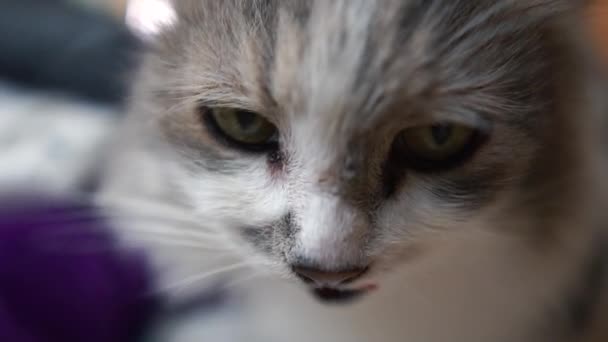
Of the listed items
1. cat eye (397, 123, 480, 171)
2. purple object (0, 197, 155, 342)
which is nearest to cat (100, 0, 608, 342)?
cat eye (397, 123, 480, 171)

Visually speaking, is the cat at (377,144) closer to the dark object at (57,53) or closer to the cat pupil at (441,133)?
the cat pupil at (441,133)

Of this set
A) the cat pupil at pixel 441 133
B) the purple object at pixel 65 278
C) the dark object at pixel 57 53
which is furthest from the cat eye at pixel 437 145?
the dark object at pixel 57 53

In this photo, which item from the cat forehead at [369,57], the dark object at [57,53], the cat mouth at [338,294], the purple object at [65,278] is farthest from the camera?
the dark object at [57,53]

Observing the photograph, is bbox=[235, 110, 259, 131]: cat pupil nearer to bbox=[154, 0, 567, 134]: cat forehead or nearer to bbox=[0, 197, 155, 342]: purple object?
bbox=[154, 0, 567, 134]: cat forehead

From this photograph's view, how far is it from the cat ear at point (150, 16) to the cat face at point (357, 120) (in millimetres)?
18

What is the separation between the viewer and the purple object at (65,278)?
1090 mm

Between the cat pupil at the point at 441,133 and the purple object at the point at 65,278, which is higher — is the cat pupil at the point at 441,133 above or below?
below

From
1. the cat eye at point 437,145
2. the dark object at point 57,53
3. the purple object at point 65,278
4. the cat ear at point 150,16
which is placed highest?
the dark object at point 57,53

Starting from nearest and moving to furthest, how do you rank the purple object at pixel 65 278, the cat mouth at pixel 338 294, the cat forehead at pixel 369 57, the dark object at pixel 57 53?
the cat forehead at pixel 369 57
the cat mouth at pixel 338 294
the purple object at pixel 65 278
the dark object at pixel 57 53

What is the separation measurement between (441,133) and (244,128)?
0.61 feet

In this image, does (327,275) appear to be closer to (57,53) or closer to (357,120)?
(357,120)

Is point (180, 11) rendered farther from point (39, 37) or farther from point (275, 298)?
point (39, 37)

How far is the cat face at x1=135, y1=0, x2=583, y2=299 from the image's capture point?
0.59 meters

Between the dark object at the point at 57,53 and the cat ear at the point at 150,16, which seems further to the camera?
the dark object at the point at 57,53
